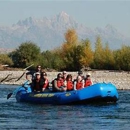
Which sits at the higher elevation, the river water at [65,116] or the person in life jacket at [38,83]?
the person in life jacket at [38,83]

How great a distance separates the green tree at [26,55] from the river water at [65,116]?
213ft

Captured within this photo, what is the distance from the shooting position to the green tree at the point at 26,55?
9624 centimetres

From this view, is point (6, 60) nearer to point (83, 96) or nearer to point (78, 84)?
point (78, 84)

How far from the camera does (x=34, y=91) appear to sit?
3094 centimetres

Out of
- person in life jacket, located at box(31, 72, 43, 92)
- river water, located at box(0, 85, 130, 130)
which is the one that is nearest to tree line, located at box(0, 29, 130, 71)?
person in life jacket, located at box(31, 72, 43, 92)

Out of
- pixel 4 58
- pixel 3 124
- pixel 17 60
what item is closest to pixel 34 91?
pixel 3 124

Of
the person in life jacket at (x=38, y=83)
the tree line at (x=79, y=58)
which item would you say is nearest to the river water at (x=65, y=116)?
the person in life jacket at (x=38, y=83)

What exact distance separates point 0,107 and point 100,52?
6913cm

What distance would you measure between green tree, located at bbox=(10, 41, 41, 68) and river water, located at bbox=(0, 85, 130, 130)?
64.9 meters

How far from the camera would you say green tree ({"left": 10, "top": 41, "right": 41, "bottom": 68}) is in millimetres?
96238

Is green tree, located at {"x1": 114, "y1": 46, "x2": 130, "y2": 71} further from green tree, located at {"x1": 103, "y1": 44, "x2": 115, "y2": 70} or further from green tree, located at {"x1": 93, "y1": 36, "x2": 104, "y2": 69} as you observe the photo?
green tree, located at {"x1": 93, "y1": 36, "x2": 104, "y2": 69}

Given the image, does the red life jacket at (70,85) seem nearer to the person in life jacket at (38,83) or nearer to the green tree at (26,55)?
the person in life jacket at (38,83)

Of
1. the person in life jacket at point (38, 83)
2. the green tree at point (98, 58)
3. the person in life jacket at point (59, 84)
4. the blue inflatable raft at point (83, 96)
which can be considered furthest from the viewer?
the green tree at point (98, 58)

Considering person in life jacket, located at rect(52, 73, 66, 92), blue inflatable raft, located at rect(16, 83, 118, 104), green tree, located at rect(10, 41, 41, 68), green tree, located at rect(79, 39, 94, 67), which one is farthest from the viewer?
green tree, located at rect(10, 41, 41, 68)
